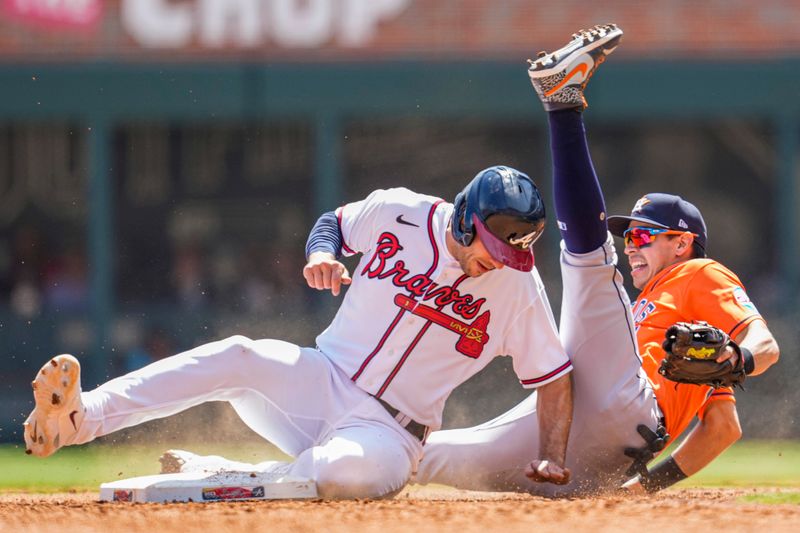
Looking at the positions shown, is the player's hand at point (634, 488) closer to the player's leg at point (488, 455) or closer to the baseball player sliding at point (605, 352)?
the baseball player sliding at point (605, 352)

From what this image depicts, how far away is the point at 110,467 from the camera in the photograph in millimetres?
6832

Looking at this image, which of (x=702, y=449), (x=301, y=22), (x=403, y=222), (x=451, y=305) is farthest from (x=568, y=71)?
(x=301, y=22)

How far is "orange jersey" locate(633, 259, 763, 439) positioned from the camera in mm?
4348

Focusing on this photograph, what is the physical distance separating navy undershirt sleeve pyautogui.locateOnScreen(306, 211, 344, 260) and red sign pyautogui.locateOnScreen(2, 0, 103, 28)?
8.00 m

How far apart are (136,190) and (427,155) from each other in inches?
122

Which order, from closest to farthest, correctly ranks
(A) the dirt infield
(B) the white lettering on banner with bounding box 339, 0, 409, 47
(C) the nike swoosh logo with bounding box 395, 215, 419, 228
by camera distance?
(A) the dirt infield → (C) the nike swoosh logo with bounding box 395, 215, 419, 228 → (B) the white lettering on banner with bounding box 339, 0, 409, 47

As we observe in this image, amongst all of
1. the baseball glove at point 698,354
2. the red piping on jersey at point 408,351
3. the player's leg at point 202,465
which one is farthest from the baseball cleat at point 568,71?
the player's leg at point 202,465

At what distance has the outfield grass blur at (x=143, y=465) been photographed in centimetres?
585

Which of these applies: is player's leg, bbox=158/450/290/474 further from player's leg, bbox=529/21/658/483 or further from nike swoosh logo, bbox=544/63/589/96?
nike swoosh logo, bbox=544/63/589/96

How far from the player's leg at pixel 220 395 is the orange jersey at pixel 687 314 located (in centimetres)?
125

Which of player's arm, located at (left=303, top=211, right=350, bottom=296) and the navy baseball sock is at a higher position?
the navy baseball sock

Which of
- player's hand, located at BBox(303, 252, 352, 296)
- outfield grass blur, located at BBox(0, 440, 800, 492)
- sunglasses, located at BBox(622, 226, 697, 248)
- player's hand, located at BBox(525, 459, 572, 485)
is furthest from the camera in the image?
outfield grass blur, located at BBox(0, 440, 800, 492)

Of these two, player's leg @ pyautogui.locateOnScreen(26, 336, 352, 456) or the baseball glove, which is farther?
the baseball glove

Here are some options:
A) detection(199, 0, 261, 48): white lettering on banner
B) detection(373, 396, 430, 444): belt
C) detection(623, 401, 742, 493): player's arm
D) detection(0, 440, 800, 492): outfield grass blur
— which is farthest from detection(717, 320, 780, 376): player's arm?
detection(199, 0, 261, 48): white lettering on banner
